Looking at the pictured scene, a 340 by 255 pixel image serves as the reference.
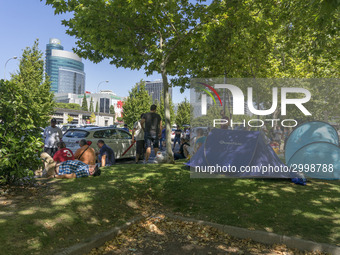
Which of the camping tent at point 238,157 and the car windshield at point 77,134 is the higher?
the car windshield at point 77,134

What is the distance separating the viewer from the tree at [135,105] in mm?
36875

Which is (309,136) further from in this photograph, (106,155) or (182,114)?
(182,114)

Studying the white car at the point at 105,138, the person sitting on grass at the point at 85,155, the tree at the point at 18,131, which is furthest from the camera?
the white car at the point at 105,138

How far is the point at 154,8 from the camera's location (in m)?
8.42

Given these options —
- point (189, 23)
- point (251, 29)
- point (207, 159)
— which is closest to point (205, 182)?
point (207, 159)

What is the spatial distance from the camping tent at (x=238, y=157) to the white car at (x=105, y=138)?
4.52 metres

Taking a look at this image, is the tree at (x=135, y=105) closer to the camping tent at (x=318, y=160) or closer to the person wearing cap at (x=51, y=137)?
the person wearing cap at (x=51, y=137)

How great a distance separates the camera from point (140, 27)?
9227 mm

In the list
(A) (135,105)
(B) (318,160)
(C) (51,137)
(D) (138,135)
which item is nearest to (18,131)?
(C) (51,137)

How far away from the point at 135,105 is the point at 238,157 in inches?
1199

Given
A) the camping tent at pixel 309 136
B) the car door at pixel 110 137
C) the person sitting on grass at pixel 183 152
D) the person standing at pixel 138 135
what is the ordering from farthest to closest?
the person sitting on grass at pixel 183 152, the car door at pixel 110 137, the person standing at pixel 138 135, the camping tent at pixel 309 136

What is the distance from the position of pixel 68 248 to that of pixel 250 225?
9.59 feet

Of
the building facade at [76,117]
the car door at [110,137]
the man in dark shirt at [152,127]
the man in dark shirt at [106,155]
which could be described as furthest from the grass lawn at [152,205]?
the building facade at [76,117]

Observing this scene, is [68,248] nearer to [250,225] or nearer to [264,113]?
[250,225]
